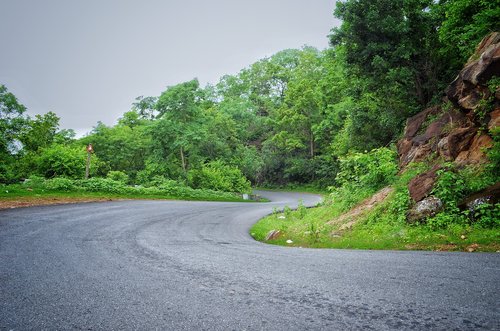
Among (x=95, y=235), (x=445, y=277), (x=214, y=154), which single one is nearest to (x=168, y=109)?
(x=214, y=154)

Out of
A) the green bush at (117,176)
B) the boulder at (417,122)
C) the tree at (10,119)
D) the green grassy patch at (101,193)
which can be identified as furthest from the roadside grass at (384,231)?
the tree at (10,119)

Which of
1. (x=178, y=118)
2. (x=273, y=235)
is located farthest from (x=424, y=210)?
(x=178, y=118)

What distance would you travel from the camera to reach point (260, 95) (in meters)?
56.9

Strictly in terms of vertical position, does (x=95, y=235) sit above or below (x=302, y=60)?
below

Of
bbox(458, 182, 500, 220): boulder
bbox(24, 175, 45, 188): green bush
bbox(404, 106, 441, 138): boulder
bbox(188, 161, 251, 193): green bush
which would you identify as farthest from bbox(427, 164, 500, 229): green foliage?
bbox(188, 161, 251, 193): green bush

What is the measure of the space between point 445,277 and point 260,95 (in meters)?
55.5

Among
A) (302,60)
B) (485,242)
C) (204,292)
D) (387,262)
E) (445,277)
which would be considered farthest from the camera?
(302,60)

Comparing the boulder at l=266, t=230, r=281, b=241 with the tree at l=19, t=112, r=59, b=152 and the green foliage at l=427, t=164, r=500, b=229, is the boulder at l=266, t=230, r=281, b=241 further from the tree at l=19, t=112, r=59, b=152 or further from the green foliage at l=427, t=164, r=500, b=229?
the tree at l=19, t=112, r=59, b=152

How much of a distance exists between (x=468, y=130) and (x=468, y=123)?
1.96 feet

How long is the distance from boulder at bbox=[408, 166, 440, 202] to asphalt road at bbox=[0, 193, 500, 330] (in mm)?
3218

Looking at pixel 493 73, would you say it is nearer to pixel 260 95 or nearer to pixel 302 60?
pixel 302 60

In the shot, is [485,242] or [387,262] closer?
[387,262]

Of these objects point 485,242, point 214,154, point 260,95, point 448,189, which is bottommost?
point 485,242

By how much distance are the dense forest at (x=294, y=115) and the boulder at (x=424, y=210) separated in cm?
→ 387
